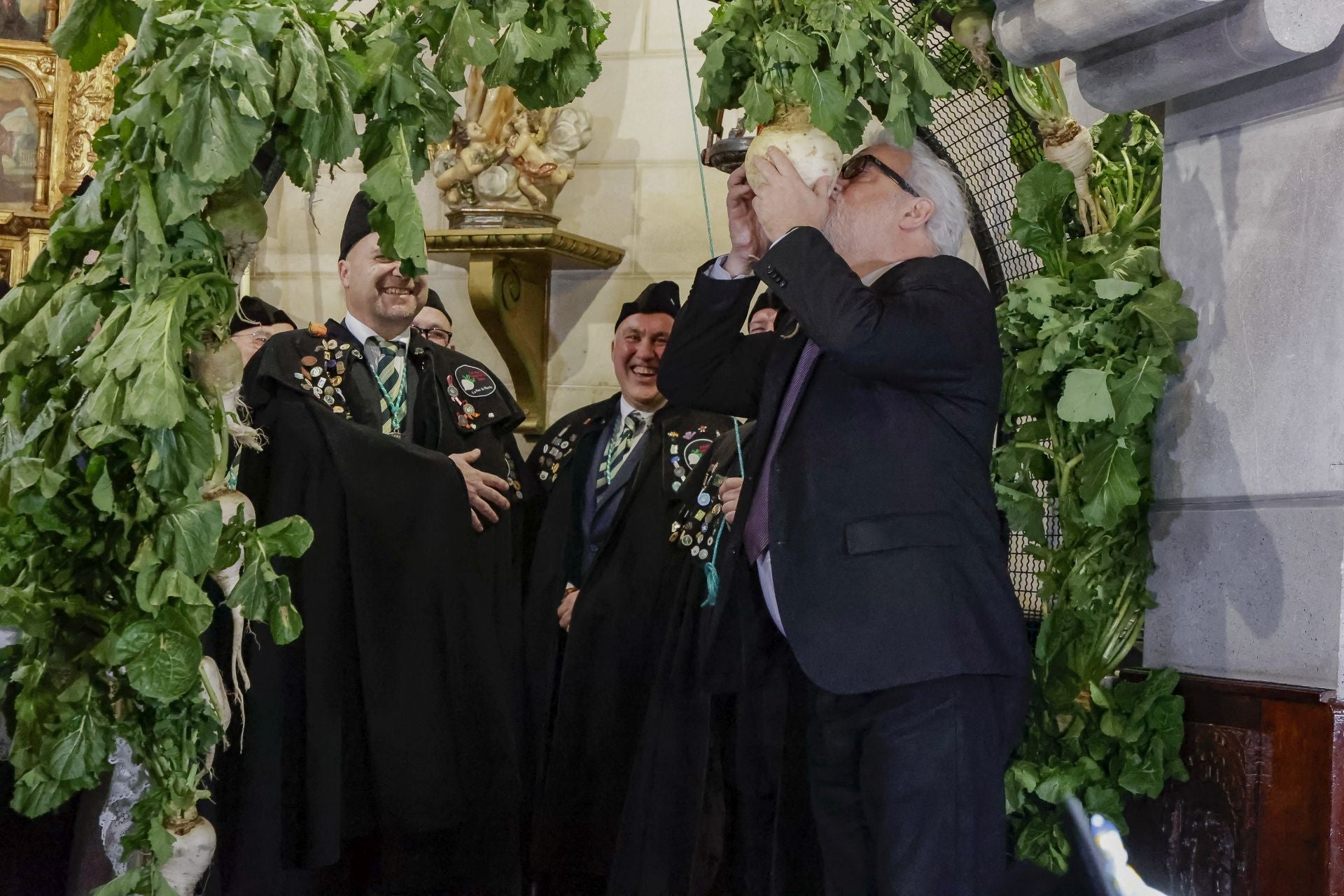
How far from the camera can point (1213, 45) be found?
260 cm

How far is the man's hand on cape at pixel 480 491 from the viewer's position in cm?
430

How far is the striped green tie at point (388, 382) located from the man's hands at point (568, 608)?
2.19ft

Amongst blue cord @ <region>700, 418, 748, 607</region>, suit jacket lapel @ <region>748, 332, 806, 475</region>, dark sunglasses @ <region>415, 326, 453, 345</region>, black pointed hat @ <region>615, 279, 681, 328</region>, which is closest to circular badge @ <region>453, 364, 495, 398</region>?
dark sunglasses @ <region>415, 326, 453, 345</region>

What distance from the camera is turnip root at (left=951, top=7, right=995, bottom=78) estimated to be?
3.00 metres

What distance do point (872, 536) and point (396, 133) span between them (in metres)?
1.00

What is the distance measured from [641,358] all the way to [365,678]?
49.4 inches

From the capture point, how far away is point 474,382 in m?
4.50

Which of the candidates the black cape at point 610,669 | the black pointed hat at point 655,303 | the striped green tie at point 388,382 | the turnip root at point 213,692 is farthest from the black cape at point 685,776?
the turnip root at point 213,692

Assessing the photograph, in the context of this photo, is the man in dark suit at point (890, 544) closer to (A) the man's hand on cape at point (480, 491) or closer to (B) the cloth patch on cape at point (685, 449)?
(B) the cloth patch on cape at point (685, 449)

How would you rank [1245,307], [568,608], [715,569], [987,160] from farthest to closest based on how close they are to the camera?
[568,608] → [987,160] → [715,569] → [1245,307]

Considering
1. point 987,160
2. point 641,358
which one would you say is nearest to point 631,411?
point 641,358

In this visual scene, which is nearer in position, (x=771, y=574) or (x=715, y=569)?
(x=771, y=574)

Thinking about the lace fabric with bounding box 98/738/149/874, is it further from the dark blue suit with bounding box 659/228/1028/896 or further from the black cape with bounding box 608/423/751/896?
the black cape with bounding box 608/423/751/896

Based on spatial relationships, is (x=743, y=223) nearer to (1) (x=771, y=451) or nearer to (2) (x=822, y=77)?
(2) (x=822, y=77)
